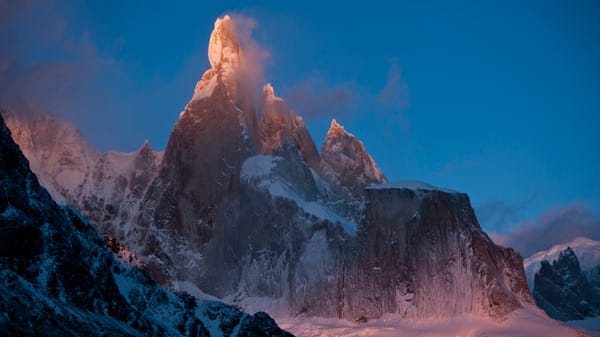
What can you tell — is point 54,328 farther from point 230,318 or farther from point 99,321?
point 230,318

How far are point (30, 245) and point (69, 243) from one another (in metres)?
7.30

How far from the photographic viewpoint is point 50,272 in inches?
3570

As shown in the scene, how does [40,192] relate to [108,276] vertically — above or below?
above

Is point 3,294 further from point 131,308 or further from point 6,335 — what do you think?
point 131,308

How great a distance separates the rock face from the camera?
80500mm

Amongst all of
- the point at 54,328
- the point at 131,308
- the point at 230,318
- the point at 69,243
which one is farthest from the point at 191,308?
the point at 54,328

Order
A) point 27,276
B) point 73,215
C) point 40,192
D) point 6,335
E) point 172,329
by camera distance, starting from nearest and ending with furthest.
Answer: point 6,335 < point 27,276 < point 40,192 < point 73,215 < point 172,329

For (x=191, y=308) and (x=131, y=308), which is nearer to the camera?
(x=131, y=308)

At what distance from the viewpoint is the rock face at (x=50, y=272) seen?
80.5m

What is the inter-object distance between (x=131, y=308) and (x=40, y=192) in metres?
18.3

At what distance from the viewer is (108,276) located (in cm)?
10381

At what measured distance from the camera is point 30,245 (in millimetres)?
90000

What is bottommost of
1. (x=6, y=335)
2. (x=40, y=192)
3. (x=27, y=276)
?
(x=6, y=335)

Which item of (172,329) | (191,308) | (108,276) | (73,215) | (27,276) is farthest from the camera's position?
(191,308)
